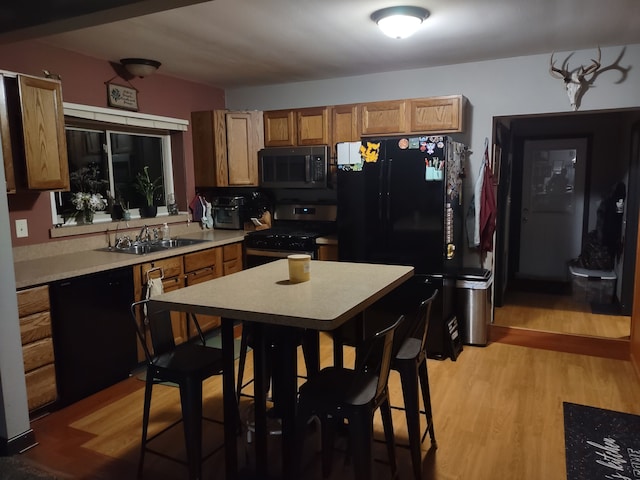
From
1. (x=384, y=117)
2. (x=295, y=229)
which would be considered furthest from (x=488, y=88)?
(x=295, y=229)

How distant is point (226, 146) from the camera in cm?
455

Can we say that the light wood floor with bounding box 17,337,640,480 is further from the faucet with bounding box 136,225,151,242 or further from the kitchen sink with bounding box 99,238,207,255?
the faucet with bounding box 136,225,151,242

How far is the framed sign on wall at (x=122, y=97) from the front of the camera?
12.5 feet

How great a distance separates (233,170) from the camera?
4.61m

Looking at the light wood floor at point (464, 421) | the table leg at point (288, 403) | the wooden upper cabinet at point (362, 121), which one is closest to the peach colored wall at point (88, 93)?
the wooden upper cabinet at point (362, 121)

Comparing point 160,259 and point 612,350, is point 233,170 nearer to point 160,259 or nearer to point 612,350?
point 160,259

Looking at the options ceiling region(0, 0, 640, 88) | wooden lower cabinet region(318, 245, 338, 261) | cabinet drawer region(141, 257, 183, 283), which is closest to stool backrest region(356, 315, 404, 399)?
ceiling region(0, 0, 640, 88)

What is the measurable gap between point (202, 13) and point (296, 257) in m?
A: 1.60

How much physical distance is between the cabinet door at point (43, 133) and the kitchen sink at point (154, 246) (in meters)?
0.72

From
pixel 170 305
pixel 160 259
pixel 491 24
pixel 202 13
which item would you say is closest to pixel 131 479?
pixel 170 305

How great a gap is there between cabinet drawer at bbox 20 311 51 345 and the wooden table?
1204mm

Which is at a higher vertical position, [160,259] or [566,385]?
[160,259]

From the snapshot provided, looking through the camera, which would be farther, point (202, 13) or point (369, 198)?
point (369, 198)

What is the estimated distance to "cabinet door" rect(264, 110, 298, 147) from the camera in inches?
178
